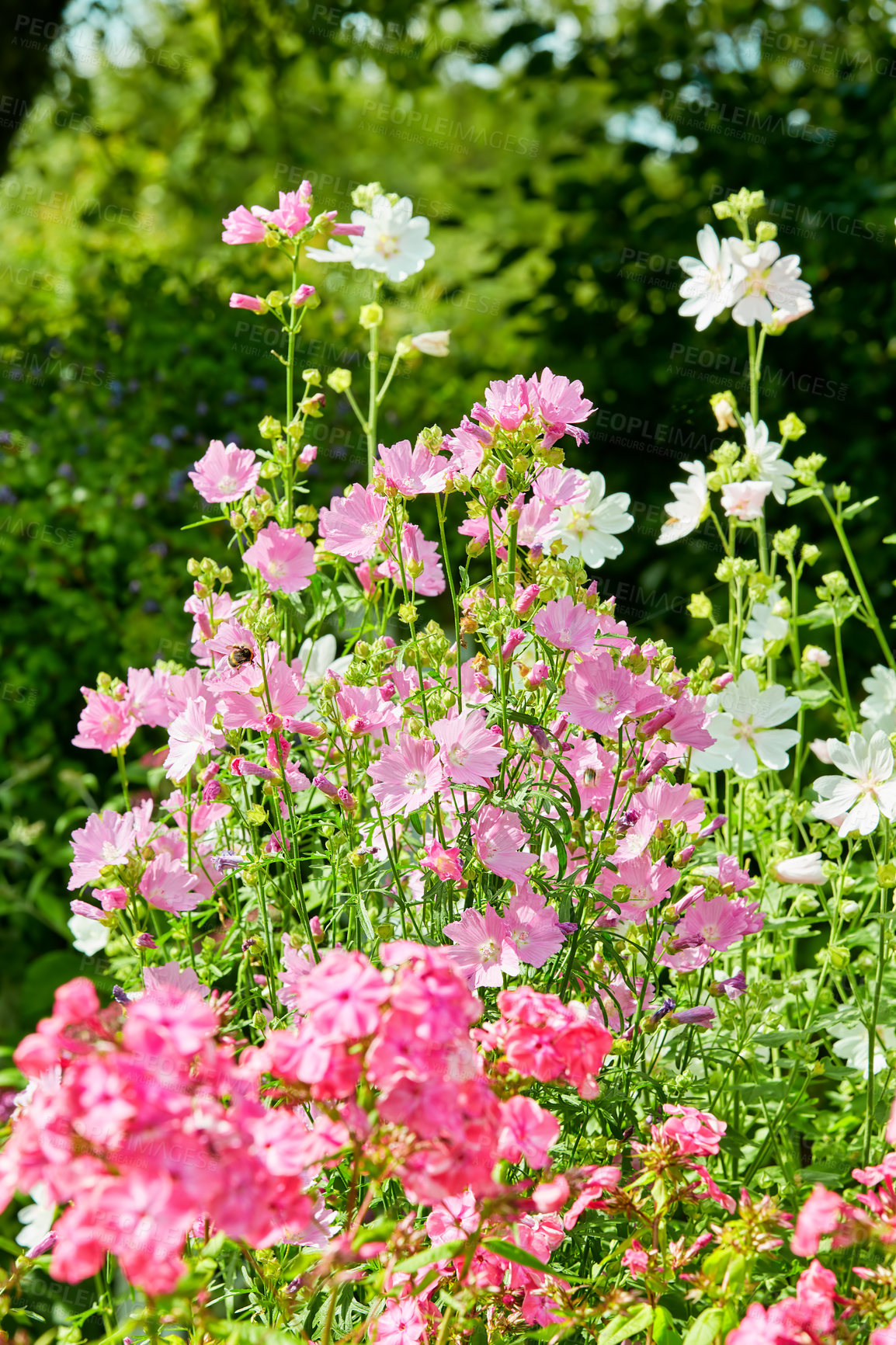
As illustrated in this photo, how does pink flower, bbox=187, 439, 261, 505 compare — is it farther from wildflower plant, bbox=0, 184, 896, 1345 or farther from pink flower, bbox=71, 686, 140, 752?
pink flower, bbox=71, 686, 140, 752

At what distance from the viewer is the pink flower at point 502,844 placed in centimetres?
130

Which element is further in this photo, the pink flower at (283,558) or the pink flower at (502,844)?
the pink flower at (283,558)

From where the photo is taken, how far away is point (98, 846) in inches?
60.7

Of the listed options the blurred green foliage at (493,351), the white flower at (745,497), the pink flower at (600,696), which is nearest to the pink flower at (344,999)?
the pink flower at (600,696)

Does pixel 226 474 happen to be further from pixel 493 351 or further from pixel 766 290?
pixel 493 351

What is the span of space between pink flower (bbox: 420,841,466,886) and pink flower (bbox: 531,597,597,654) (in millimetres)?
256

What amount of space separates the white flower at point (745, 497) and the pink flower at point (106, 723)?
89 cm

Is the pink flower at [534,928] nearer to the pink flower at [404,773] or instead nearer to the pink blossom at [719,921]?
the pink flower at [404,773]

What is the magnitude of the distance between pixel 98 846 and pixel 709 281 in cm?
124

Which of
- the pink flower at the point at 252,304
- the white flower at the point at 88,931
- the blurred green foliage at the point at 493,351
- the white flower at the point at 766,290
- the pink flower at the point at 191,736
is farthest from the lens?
the blurred green foliage at the point at 493,351

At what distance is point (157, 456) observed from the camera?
3654 millimetres

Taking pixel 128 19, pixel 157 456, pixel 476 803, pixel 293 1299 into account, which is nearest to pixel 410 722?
pixel 476 803

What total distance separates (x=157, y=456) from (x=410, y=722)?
98.7 inches

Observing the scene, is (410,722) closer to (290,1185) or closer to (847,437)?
(290,1185)
